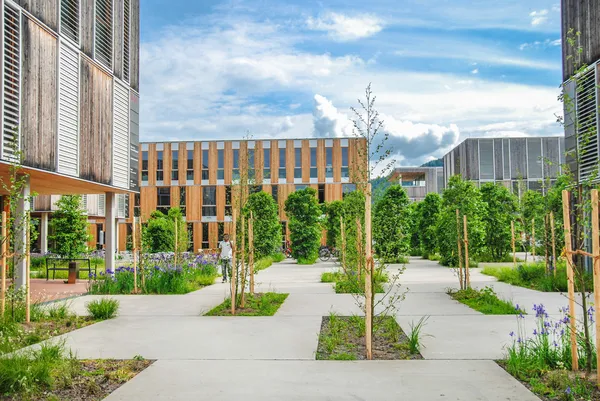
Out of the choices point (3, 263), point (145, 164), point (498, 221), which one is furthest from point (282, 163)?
point (3, 263)

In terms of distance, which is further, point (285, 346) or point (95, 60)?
point (95, 60)

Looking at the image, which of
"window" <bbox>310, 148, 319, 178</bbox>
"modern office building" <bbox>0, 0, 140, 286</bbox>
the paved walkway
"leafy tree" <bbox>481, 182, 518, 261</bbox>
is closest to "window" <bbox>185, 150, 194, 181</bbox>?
"window" <bbox>310, 148, 319, 178</bbox>

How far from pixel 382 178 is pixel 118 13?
40.7 ft

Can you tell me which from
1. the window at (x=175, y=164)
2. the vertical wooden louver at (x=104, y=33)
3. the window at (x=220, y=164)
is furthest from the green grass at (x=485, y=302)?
the window at (x=175, y=164)

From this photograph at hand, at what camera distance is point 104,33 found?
15375mm

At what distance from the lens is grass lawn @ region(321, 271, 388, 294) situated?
295 inches

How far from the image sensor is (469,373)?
5.22m

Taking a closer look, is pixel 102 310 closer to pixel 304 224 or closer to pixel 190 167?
pixel 304 224

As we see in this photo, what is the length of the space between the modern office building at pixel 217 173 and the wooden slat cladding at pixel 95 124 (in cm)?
2714

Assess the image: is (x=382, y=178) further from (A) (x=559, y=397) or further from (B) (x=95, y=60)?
(B) (x=95, y=60)

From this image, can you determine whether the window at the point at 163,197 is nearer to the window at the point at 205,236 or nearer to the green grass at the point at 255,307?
the window at the point at 205,236

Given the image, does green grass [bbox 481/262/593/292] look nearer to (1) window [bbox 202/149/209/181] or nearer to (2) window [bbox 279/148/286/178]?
(2) window [bbox 279/148/286/178]

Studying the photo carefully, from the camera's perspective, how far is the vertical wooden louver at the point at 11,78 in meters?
10.1

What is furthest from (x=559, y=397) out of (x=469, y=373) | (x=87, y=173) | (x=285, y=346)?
(x=87, y=173)
